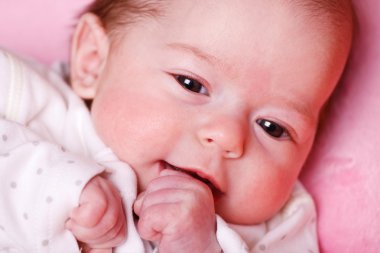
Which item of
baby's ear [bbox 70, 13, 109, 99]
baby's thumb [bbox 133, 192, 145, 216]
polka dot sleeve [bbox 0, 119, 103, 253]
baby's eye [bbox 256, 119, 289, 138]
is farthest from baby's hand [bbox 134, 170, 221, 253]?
baby's ear [bbox 70, 13, 109, 99]

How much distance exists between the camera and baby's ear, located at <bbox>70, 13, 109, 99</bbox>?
5.16 ft

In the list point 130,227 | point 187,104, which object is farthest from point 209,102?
point 130,227

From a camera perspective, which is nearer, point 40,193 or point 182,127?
point 40,193

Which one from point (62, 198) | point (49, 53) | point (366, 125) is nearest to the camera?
point (62, 198)

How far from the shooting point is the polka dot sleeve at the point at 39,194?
116 centimetres

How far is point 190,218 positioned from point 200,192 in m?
0.07

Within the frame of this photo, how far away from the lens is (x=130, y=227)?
4.19 ft

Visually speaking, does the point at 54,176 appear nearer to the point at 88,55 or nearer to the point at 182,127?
the point at 182,127

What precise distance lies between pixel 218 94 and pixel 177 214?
327 millimetres

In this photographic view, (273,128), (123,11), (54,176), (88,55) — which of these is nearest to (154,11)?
(123,11)

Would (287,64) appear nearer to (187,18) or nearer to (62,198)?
(187,18)

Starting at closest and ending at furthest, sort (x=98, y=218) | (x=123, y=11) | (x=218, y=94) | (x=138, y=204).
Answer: (x=98, y=218)
(x=138, y=204)
(x=218, y=94)
(x=123, y=11)

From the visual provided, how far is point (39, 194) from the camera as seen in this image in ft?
3.85

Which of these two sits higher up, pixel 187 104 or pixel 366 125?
pixel 187 104
